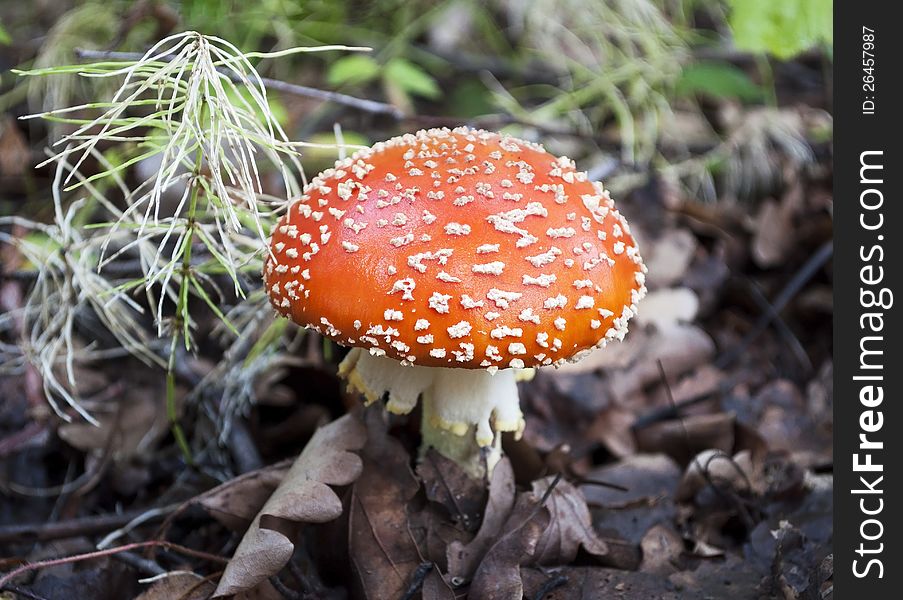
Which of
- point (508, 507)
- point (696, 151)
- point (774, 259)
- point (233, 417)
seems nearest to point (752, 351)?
point (774, 259)

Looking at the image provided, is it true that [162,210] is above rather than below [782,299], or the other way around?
above

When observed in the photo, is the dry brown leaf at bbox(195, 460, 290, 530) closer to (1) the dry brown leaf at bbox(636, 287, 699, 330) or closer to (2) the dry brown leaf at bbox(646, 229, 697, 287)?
(1) the dry brown leaf at bbox(636, 287, 699, 330)

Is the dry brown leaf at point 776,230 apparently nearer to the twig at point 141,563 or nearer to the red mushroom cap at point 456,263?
the red mushroom cap at point 456,263

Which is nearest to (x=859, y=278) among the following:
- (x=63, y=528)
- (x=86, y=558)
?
(x=86, y=558)

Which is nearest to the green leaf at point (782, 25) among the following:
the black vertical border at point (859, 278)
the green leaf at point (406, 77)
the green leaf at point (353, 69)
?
the black vertical border at point (859, 278)

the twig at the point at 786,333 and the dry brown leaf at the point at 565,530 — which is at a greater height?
the twig at the point at 786,333

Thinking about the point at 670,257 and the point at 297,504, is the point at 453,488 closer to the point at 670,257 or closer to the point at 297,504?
the point at 297,504

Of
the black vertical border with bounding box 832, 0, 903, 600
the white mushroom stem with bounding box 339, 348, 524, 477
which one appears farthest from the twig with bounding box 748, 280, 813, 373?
the white mushroom stem with bounding box 339, 348, 524, 477
